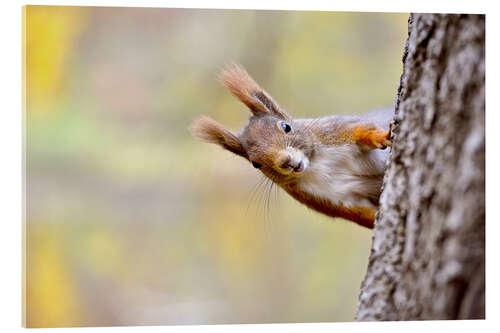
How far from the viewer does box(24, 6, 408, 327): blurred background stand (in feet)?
10.8

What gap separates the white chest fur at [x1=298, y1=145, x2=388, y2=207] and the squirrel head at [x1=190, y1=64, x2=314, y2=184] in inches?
2.8

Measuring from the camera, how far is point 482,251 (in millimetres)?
2434

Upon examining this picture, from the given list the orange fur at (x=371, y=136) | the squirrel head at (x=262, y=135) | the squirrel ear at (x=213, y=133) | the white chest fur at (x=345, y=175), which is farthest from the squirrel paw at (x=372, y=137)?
the squirrel ear at (x=213, y=133)

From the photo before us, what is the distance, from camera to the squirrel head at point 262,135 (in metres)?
3.44

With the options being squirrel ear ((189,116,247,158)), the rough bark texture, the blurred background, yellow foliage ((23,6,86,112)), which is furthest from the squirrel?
the rough bark texture

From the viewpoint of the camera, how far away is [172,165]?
3.70m

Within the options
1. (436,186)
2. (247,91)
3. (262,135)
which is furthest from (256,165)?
(436,186)

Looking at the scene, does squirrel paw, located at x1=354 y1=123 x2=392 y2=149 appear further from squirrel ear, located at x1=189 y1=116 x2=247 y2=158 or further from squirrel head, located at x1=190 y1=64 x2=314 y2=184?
squirrel ear, located at x1=189 y1=116 x2=247 y2=158

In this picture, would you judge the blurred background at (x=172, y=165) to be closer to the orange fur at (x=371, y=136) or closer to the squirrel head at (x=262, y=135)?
the squirrel head at (x=262, y=135)

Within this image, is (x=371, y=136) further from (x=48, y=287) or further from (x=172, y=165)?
(x=48, y=287)

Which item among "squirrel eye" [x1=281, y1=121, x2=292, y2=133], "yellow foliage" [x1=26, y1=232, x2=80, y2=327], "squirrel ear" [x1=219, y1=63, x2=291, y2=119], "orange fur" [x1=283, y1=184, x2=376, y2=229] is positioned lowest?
"yellow foliage" [x1=26, y1=232, x2=80, y2=327]

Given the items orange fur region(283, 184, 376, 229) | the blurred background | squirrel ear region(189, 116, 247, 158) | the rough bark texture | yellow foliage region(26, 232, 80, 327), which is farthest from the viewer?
squirrel ear region(189, 116, 247, 158)
